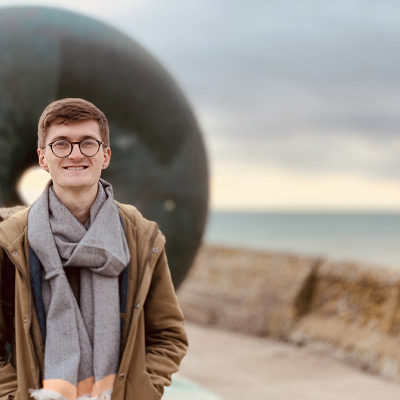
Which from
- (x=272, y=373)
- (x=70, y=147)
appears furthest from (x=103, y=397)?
(x=272, y=373)

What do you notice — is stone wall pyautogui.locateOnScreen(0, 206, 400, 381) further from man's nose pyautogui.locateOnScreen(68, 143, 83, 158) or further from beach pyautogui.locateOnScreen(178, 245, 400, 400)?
man's nose pyautogui.locateOnScreen(68, 143, 83, 158)

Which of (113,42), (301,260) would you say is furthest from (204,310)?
(113,42)

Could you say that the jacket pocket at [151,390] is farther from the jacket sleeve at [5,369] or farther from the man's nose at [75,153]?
the man's nose at [75,153]

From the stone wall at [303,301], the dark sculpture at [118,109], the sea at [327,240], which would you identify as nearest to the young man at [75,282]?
the dark sculpture at [118,109]

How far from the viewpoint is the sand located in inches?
165

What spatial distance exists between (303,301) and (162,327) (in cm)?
436

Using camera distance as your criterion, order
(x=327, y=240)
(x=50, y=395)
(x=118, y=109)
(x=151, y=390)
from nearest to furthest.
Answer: (x=50, y=395) < (x=151, y=390) < (x=118, y=109) < (x=327, y=240)

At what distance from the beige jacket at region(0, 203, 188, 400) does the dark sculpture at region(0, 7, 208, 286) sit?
1449 millimetres

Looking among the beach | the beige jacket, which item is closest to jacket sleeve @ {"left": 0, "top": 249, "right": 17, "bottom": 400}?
the beige jacket

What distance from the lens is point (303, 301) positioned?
5621 millimetres

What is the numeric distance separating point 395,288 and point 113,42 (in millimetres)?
3115

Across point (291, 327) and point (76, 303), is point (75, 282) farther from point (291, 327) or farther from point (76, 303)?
point (291, 327)

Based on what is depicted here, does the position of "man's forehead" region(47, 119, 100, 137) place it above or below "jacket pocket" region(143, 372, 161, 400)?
above

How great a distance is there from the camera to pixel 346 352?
4.91m
